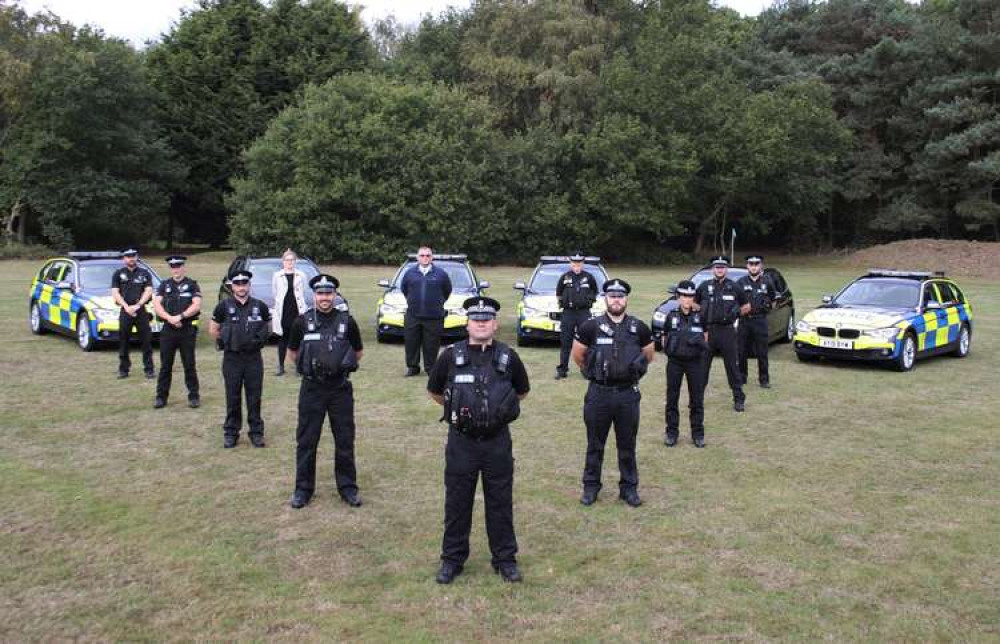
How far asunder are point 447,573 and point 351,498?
172cm

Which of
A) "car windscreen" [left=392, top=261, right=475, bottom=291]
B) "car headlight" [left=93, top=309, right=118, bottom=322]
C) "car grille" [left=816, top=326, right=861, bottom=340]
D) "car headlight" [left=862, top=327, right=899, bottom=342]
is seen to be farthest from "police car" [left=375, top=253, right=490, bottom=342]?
"car headlight" [left=862, top=327, right=899, bottom=342]

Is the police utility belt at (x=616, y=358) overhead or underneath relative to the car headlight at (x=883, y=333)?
overhead

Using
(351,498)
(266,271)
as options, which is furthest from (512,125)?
(351,498)

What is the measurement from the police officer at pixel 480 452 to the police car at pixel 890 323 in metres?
9.59

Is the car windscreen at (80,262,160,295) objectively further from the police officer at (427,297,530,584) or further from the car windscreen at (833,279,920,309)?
the car windscreen at (833,279,920,309)

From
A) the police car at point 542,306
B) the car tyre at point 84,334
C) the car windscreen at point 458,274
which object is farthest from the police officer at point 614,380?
the car tyre at point 84,334

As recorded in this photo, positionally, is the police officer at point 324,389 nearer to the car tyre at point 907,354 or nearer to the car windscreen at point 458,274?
A: the car windscreen at point 458,274

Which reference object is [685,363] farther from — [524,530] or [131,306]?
[131,306]

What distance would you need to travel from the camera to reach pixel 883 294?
1463 cm

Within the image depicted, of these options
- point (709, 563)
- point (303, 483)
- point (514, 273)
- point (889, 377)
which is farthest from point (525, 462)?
point (514, 273)

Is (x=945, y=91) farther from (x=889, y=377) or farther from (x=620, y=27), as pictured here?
(x=889, y=377)

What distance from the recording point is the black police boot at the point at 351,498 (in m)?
6.88

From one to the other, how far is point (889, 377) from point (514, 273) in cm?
2686

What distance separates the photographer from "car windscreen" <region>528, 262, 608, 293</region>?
15984mm
